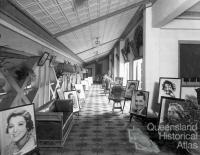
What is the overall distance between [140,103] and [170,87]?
854 millimetres

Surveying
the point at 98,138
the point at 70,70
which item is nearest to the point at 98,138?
the point at 98,138

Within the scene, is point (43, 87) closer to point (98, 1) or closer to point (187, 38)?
point (98, 1)

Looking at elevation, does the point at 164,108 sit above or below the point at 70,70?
below

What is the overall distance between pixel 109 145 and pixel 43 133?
122 centimetres

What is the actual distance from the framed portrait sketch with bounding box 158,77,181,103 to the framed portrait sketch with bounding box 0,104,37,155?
3.27 meters

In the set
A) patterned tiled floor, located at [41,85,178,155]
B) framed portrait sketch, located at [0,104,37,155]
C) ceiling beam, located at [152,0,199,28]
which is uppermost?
ceiling beam, located at [152,0,199,28]

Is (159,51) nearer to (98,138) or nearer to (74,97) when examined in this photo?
(74,97)

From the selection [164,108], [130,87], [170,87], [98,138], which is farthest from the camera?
[130,87]

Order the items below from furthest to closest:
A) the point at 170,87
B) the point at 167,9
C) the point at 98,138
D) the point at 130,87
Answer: the point at 130,87 < the point at 170,87 < the point at 167,9 < the point at 98,138

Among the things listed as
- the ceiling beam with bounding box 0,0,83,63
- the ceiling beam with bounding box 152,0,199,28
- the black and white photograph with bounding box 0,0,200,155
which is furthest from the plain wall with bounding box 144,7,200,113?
the ceiling beam with bounding box 0,0,83,63

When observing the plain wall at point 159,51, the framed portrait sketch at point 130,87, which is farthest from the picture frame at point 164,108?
the framed portrait sketch at point 130,87

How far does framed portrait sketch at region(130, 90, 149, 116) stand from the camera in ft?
14.3

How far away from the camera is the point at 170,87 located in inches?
175

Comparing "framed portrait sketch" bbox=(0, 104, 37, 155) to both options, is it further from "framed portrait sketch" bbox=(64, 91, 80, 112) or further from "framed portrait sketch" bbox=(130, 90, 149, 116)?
"framed portrait sketch" bbox=(130, 90, 149, 116)
